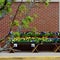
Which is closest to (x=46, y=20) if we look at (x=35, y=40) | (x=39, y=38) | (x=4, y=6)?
(x=39, y=38)

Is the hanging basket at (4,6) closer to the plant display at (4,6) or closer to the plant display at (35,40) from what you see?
the plant display at (4,6)

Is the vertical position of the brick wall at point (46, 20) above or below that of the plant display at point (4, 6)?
below

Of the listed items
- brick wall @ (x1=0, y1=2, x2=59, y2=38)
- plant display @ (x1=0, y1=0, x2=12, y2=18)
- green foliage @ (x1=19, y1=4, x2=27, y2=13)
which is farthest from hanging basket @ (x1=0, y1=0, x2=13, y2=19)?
brick wall @ (x1=0, y1=2, x2=59, y2=38)

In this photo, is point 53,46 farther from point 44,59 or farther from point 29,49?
point 44,59

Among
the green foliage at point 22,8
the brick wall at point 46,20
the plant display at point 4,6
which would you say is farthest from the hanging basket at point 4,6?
the brick wall at point 46,20

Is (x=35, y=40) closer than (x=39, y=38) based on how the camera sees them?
Yes

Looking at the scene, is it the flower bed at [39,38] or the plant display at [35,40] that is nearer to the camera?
the plant display at [35,40]

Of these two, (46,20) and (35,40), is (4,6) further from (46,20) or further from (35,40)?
(46,20)

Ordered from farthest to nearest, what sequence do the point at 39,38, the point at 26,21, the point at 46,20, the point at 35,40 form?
the point at 46,20
the point at 39,38
the point at 35,40
the point at 26,21

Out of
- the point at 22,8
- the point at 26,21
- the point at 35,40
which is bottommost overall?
the point at 35,40

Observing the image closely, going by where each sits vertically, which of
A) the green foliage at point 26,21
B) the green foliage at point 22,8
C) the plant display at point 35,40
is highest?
the green foliage at point 22,8

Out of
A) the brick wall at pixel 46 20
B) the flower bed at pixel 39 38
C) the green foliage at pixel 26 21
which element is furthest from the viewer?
the brick wall at pixel 46 20

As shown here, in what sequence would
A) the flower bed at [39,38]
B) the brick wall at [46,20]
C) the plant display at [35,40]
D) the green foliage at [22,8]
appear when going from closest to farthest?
the green foliage at [22,8]
the plant display at [35,40]
the flower bed at [39,38]
the brick wall at [46,20]

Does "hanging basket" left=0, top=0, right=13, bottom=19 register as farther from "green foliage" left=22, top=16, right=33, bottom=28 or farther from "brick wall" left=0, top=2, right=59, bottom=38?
"brick wall" left=0, top=2, right=59, bottom=38
